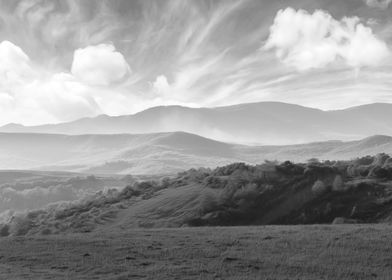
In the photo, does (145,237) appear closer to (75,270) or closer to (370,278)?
(75,270)

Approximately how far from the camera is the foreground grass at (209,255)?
82.4ft

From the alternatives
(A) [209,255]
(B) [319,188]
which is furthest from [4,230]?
(A) [209,255]

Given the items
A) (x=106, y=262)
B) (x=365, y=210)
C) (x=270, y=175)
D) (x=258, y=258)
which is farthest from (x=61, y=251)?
(x=270, y=175)

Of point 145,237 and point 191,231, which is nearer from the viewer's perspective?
point 145,237

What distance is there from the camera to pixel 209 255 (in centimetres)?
3000

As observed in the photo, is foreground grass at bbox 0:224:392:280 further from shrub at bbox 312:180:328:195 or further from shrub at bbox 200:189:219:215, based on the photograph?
shrub at bbox 200:189:219:215

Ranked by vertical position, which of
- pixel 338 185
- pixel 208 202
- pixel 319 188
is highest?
pixel 338 185

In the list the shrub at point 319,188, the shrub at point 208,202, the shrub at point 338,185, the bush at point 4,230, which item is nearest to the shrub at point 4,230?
the bush at point 4,230

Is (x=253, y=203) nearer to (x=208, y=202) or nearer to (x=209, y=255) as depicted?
(x=208, y=202)

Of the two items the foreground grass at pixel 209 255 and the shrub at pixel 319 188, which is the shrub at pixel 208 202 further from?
the foreground grass at pixel 209 255

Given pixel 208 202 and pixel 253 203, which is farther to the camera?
pixel 208 202

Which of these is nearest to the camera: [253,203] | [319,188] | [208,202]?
[319,188]

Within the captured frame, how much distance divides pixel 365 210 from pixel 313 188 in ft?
38.4

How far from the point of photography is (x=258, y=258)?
1129 inches
